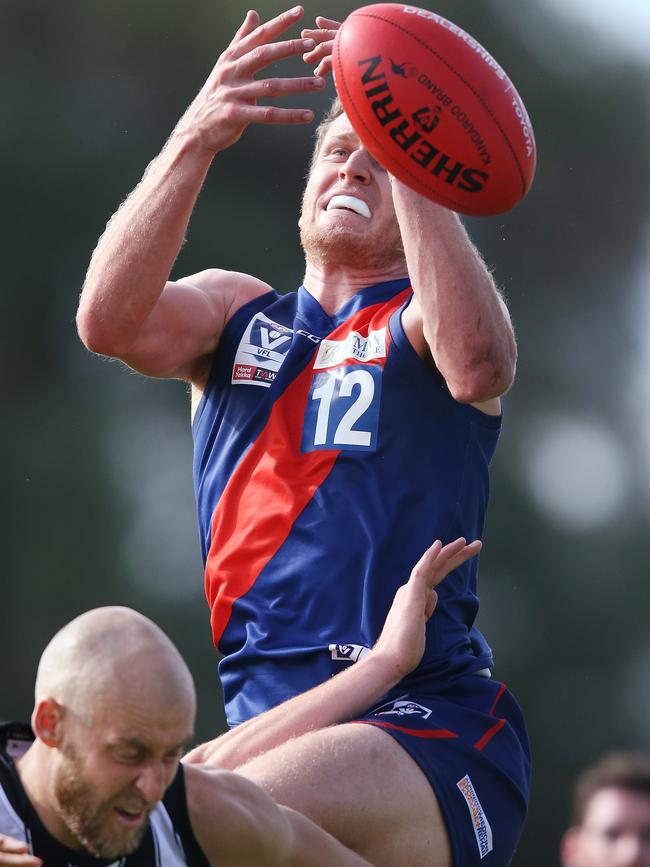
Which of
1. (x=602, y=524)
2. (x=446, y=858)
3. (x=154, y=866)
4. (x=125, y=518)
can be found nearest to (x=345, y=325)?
(x=446, y=858)

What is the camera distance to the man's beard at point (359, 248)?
557 cm

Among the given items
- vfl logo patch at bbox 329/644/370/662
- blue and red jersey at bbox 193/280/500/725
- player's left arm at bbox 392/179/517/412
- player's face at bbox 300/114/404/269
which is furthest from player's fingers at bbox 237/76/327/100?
vfl logo patch at bbox 329/644/370/662

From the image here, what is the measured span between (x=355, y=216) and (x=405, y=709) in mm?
1625

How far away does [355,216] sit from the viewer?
219 inches

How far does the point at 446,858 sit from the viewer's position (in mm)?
4715

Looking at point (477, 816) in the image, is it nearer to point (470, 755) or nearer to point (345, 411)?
point (470, 755)

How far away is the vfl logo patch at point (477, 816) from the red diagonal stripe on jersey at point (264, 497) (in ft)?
2.85

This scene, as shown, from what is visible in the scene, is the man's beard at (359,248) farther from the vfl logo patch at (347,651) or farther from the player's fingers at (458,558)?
the vfl logo patch at (347,651)

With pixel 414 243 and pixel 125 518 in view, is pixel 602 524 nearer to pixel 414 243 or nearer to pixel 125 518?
pixel 125 518

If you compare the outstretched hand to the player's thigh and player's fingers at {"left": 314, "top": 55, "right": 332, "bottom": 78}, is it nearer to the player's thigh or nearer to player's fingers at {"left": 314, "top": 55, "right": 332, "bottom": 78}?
the player's thigh

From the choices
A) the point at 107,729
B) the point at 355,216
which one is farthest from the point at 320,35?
the point at 107,729

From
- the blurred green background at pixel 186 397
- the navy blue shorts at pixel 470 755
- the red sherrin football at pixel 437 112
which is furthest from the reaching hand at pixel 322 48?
the blurred green background at pixel 186 397

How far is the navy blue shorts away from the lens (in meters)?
4.76

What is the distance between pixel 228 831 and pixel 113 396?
31.7 feet
